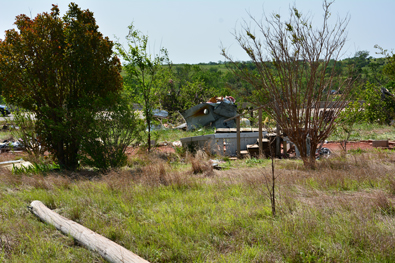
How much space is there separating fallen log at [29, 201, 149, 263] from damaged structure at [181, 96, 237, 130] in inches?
574

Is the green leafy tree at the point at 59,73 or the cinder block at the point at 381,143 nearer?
the green leafy tree at the point at 59,73

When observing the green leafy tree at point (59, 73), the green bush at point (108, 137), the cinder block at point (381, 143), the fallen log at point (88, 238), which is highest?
the green leafy tree at point (59, 73)

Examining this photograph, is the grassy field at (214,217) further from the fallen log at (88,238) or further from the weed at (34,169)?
the weed at (34,169)

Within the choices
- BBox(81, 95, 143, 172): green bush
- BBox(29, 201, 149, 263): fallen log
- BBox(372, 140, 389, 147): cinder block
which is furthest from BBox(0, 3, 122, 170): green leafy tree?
BBox(372, 140, 389, 147): cinder block

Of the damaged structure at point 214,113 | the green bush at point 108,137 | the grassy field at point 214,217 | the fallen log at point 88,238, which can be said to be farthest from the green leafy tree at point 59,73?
the damaged structure at point 214,113

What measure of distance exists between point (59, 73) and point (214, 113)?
38.5 ft

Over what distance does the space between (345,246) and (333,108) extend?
542cm

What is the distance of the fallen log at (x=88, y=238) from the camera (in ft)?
11.5

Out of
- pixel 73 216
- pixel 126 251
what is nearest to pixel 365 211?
pixel 126 251

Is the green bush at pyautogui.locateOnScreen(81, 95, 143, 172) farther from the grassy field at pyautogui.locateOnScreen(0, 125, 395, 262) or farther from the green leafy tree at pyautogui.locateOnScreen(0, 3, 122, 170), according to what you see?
the grassy field at pyautogui.locateOnScreen(0, 125, 395, 262)

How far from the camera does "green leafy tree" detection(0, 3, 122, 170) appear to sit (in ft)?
27.3

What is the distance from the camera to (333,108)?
819 cm

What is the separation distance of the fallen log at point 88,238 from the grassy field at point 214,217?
101 millimetres

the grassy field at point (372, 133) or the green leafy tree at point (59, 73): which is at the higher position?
the green leafy tree at point (59, 73)
